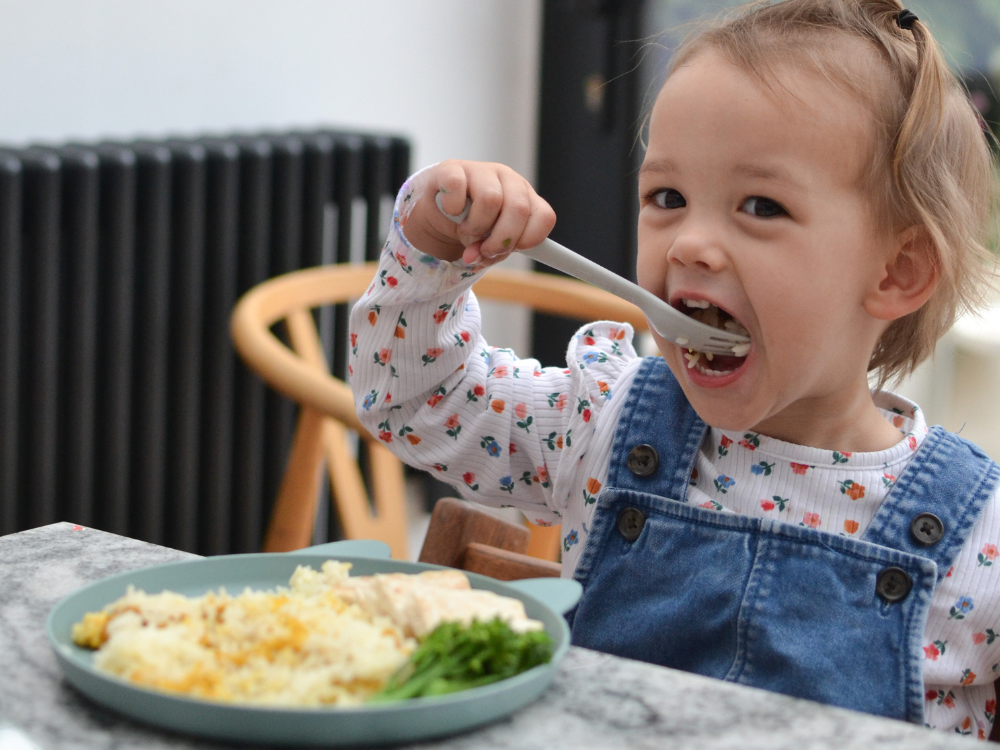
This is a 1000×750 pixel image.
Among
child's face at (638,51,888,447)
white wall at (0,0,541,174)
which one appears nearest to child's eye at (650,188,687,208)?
child's face at (638,51,888,447)

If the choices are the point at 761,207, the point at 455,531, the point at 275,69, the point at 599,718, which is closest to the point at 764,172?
the point at 761,207

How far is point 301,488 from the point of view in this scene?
1377 mm

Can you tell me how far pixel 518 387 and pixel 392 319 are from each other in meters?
0.12

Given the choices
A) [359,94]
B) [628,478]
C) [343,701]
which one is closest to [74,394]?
[359,94]

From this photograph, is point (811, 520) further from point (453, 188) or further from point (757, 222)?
point (453, 188)

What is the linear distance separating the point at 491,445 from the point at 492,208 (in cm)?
28

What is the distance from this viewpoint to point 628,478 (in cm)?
87

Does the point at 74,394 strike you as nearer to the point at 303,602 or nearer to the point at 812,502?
the point at 812,502

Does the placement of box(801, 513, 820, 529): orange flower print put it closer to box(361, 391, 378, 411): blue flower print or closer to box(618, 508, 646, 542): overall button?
box(618, 508, 646, 542): overall button

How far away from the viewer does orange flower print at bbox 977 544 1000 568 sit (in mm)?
807

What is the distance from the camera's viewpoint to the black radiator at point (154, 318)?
172cm

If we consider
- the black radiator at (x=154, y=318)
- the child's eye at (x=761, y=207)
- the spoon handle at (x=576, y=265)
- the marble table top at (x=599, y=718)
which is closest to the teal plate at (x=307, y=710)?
the marble table top at (x=599, y=718)

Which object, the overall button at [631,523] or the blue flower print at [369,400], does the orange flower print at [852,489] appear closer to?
the overall button at [631,523]

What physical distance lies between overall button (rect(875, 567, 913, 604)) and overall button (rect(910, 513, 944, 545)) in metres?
0.04
